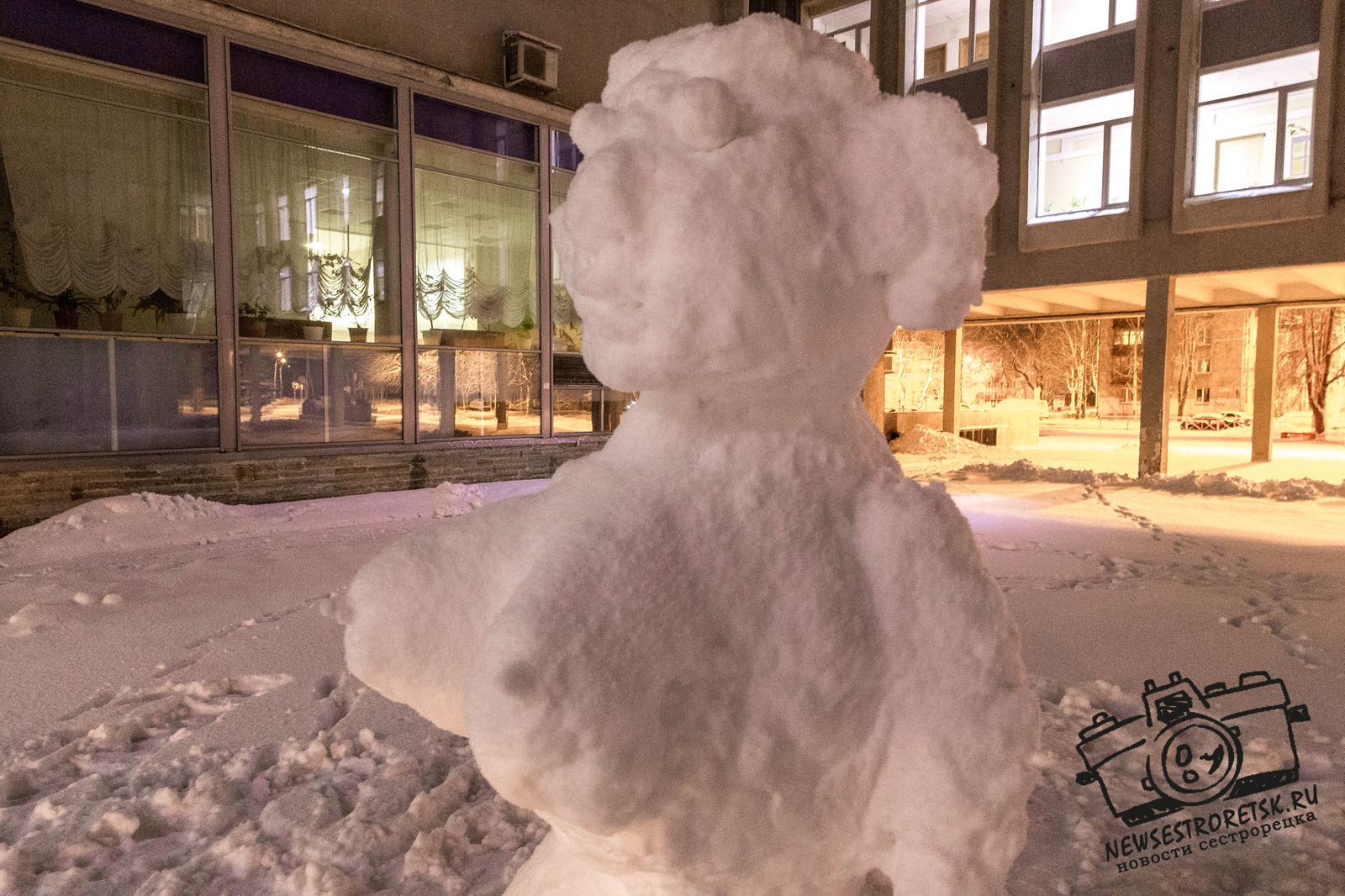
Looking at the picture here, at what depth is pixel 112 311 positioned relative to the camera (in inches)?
297

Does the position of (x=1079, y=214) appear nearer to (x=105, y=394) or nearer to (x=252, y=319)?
(x=252, y=319)

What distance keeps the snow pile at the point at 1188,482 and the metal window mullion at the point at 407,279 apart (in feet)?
26.3

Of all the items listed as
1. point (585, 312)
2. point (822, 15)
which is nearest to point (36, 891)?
point (585, 312)

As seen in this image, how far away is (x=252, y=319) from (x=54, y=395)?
192cm

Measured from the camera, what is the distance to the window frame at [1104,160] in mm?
10445

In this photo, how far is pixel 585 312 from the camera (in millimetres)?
1187

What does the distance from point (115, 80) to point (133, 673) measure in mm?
Answer: 6915

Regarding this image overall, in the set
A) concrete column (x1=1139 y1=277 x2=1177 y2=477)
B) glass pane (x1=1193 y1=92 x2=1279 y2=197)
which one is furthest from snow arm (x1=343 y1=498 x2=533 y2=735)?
glass pane (x1=1193 y1=92 x2=1279 y2=197)

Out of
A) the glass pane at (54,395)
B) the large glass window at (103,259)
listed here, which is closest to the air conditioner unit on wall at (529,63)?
the large glass window at (103,259)

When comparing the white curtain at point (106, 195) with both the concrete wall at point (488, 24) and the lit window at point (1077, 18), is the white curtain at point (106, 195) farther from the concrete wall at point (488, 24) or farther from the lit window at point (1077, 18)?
the lit window at point (1077, 18)


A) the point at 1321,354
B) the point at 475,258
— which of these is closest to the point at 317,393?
the point at 475,258

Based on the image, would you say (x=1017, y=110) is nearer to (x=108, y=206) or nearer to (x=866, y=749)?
(x=108, y=206)

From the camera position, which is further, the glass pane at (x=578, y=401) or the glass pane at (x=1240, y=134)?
the glass pane at (x=578, y=401)

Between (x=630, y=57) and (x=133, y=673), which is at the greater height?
(x=630, y=57)
